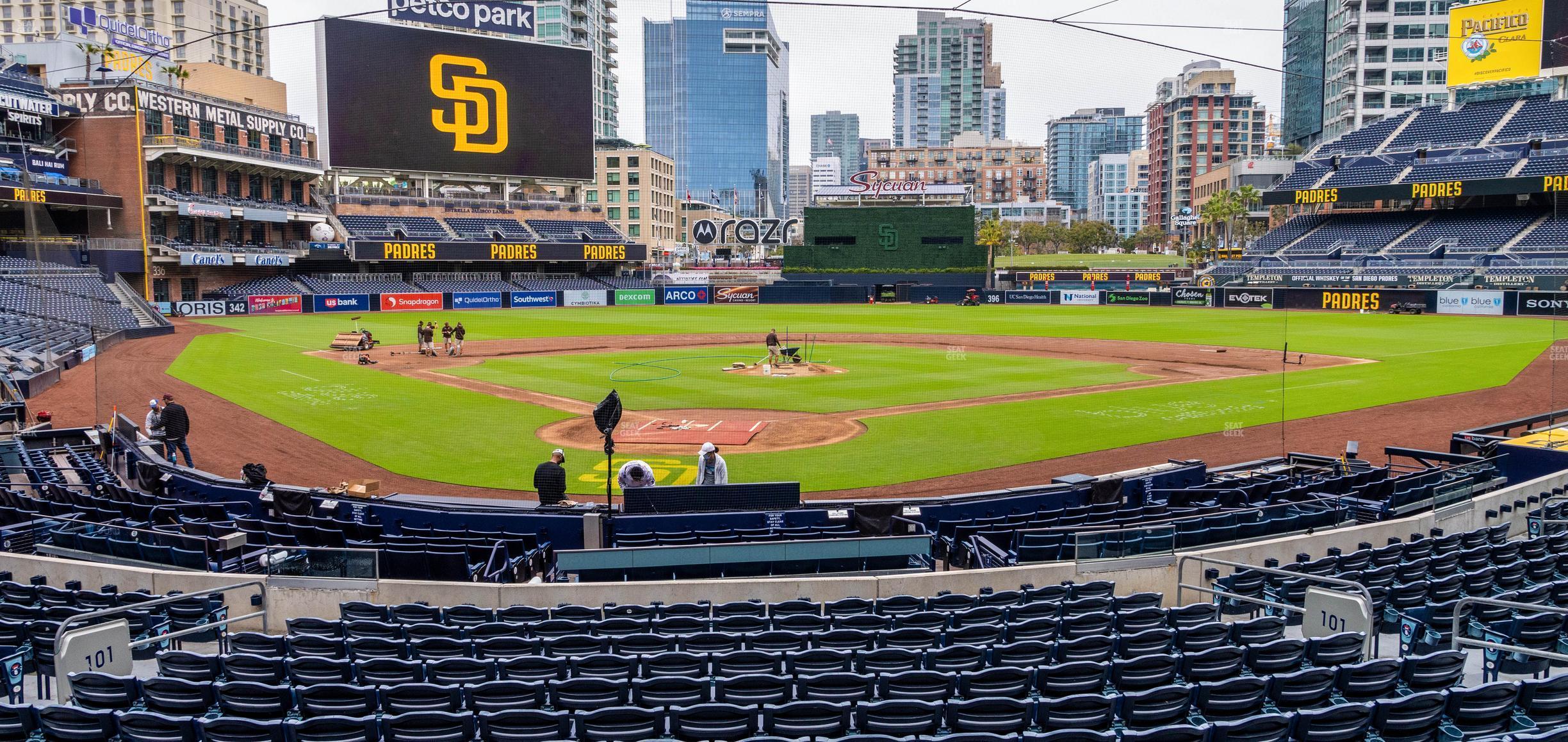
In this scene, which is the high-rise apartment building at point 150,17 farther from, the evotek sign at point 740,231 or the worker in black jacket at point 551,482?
the worker in black jacket at point 551,482

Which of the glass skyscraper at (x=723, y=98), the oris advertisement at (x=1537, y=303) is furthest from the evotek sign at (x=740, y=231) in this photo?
the oris advertisement at (x=1537, y=303)

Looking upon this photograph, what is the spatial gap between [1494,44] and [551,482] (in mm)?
83135

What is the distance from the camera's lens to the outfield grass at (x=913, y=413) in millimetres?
22406

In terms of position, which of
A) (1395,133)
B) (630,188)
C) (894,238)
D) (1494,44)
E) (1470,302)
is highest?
(1494,44)

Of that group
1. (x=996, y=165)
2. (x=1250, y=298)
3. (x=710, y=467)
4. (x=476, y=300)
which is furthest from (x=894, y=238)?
(x=996, y=165)

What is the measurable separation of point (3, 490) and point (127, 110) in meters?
63.2

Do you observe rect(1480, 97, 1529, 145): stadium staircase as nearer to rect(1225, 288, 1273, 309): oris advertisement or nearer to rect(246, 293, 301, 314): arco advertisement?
rect(1225, 288, 1273, 309): oris advertisement

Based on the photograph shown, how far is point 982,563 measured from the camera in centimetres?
1327

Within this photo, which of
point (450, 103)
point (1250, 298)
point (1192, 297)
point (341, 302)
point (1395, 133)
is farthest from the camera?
point (1395, 133)

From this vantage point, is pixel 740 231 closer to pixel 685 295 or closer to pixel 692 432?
pixel 685 295

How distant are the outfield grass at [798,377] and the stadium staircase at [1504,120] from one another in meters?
54.0

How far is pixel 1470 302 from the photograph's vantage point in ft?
208

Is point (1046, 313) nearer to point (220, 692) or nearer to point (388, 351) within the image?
point (388, 351)

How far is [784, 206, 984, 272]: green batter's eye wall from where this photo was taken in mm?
84938
